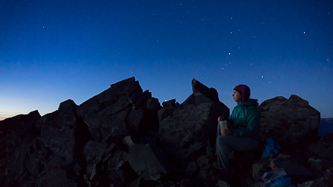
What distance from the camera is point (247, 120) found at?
484 centimetres

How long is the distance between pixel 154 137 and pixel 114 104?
254 cm

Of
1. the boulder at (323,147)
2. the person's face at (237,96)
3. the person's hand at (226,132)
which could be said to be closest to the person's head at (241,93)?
the person's face at (237,96)

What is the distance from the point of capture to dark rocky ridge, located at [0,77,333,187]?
196 inches

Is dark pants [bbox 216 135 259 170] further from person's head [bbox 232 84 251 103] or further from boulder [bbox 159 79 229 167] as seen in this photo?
boulder [bbox 159 79 229 167]

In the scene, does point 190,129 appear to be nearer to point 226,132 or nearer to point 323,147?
point 226,132

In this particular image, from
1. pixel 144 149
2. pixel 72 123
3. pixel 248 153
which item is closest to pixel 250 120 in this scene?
pixel 248 153

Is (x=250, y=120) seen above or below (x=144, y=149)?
above

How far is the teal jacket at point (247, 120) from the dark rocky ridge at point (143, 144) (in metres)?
0.69

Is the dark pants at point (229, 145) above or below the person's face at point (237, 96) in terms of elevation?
below

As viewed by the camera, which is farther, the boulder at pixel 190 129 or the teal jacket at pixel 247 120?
the boulder at pixel 190 129

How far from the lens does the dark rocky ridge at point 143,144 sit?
497cm

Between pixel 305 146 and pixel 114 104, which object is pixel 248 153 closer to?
pixel 305 146

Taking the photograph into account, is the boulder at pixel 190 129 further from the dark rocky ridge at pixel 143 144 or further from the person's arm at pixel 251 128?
the person's arm at pixel 251 128

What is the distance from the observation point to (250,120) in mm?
4730
